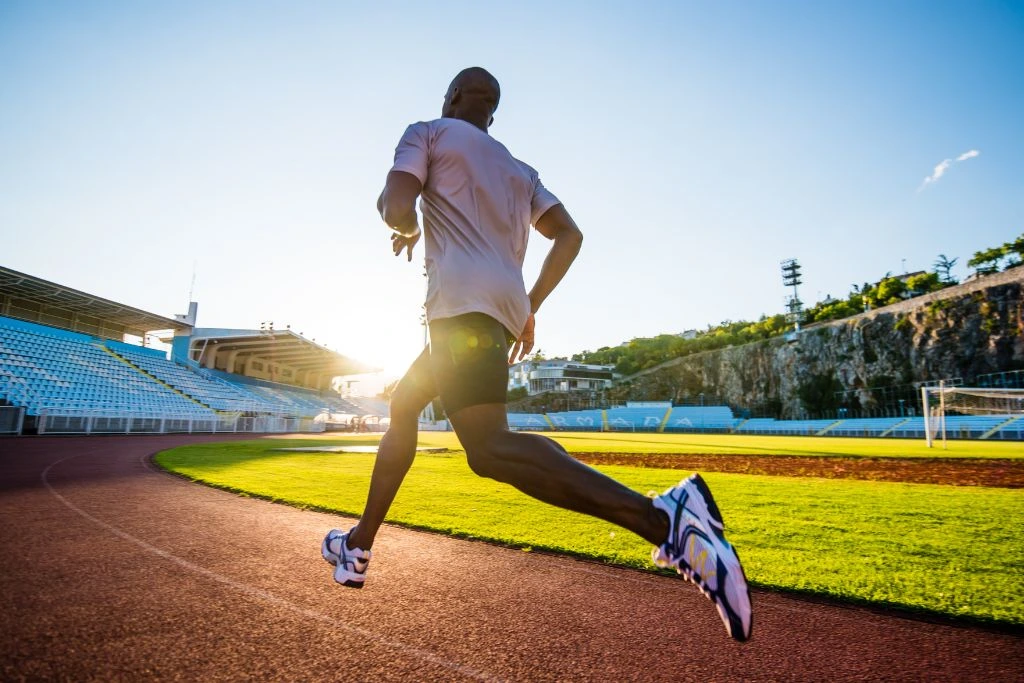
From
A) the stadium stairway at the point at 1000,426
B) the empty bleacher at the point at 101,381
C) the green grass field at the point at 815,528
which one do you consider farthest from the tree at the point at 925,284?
the empty bleacher at the point at 101,381

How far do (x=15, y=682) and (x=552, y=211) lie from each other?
259cm

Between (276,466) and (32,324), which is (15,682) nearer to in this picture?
(276,466)

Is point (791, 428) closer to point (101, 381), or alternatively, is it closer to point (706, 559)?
point (101, 381)

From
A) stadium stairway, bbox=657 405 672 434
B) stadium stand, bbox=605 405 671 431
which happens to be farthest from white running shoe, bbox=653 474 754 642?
stadium stand, bbox=605 405 671 431

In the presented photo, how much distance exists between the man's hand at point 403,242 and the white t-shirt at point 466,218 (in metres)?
0.06

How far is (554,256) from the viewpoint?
229 centimetres

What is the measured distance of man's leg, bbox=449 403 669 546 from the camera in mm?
1589

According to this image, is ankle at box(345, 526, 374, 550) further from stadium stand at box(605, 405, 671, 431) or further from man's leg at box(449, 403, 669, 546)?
stadium stand at box(605, 405, 671, 431)

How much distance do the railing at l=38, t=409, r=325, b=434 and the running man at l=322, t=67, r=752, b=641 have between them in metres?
24.8

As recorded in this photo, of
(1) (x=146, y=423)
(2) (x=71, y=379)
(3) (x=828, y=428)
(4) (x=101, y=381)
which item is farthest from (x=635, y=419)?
(2) (x=71, y=379)

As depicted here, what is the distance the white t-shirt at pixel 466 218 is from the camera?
74.4 inches

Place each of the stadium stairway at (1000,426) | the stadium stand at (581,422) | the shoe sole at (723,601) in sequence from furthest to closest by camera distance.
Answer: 1. the stadium stand at (581,422)
2. the stadium stairway at (1000,426)
3. the shoe sole at (723,601)

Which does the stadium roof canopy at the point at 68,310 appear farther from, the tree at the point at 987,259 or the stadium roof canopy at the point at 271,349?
the tree at the point at 987,259

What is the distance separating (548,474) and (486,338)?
52 cm
